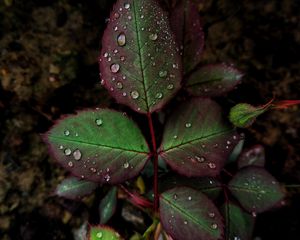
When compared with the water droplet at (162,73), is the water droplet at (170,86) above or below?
below

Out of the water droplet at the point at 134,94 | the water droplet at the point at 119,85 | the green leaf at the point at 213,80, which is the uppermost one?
the water droplet at the point at 119,85

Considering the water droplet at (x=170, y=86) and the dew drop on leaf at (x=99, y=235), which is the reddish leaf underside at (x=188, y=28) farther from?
the dew drop on leaf at (x=99, y=235)

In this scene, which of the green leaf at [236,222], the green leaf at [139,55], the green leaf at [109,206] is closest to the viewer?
the green leaf at [139,55]

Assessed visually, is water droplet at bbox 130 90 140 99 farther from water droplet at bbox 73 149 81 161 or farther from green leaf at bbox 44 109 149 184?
water droplet at bbox 73 149 81 161

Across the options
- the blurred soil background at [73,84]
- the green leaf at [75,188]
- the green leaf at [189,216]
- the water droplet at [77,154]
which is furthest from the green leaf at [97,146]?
the blurred soil background at [73,84]

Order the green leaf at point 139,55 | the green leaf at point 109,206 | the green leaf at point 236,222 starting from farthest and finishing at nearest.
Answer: the green leaf at point 109,206 → the green leaf at point 236,222 → the green leaf at point 139,55

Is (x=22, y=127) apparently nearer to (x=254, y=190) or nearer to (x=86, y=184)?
(x=86, y=184)

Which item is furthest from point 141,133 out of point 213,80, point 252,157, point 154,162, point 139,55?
point 252,157

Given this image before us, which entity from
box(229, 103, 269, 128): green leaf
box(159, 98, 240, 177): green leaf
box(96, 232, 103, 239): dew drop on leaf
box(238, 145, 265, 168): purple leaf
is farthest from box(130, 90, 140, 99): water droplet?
box(238, 145, 265, 168): purple leaf
